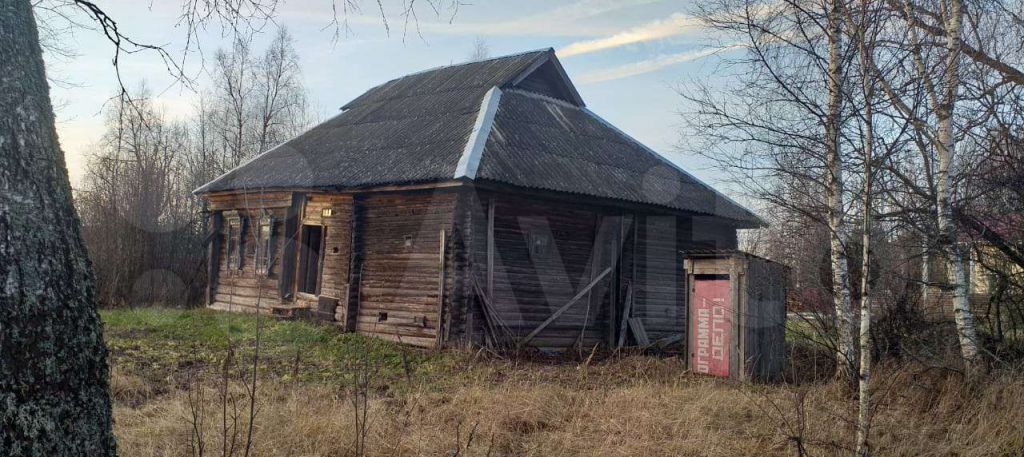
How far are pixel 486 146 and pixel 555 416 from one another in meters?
7.06

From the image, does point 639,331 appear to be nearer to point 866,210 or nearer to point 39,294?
point 866,210

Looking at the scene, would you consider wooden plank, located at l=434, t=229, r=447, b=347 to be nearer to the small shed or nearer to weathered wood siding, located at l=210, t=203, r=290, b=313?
the small shed

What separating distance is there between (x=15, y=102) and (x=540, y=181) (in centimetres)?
964

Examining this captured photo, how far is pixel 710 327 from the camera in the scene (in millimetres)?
8844

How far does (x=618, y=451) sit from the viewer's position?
4.94 m

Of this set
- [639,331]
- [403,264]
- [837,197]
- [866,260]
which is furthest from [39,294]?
[639,331]

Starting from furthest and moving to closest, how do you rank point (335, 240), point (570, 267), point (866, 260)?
1. point (335, 240)
2. point (570, 267)
3. point (866, 260)

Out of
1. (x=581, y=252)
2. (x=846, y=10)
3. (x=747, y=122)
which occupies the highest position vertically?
(x=846, y=10)

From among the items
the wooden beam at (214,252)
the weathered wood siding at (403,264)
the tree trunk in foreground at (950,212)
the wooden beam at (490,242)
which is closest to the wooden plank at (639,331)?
the wooden beam at (490,242)

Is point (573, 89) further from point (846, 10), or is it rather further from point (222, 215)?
point (846, 10)

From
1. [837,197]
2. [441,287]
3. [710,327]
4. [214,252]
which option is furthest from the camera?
[214,252]

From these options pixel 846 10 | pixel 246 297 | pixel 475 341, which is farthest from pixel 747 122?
pixel 246 297

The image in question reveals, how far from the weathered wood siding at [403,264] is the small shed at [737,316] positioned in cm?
422

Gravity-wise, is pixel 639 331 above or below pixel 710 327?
below
